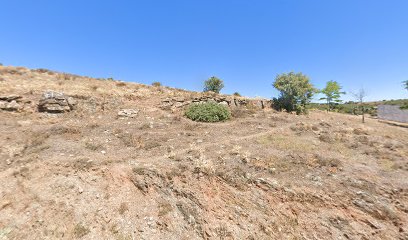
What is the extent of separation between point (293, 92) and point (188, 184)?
22561 mm

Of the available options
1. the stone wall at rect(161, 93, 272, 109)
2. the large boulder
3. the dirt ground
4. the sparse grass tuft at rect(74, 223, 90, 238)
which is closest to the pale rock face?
the dirt ground

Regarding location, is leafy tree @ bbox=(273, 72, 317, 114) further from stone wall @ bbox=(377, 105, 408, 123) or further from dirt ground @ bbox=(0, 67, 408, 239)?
stone wall @ bbox=(377, 105, 408, 123)

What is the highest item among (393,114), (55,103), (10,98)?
(10,98)

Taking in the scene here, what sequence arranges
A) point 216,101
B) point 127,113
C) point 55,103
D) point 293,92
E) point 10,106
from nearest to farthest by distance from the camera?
1. point 10,106
2. point 55,103
3. point 127,113
4. point 216,101
5. point 293,92

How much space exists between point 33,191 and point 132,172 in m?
Answer: 4.24

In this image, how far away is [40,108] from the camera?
18.0 m

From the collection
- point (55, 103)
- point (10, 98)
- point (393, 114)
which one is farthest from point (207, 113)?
point (393, 114)

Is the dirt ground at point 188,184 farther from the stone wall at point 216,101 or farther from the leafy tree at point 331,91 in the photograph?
the leafy tree at point 331,91

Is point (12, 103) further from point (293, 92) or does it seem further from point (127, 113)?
point (293, 92)

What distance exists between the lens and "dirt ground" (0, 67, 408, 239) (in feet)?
29.0

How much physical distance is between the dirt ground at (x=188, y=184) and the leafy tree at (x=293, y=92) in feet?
37.5

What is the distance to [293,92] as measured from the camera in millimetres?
28500

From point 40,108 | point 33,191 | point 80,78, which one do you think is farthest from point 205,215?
point 80,78

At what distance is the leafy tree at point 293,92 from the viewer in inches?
1120
